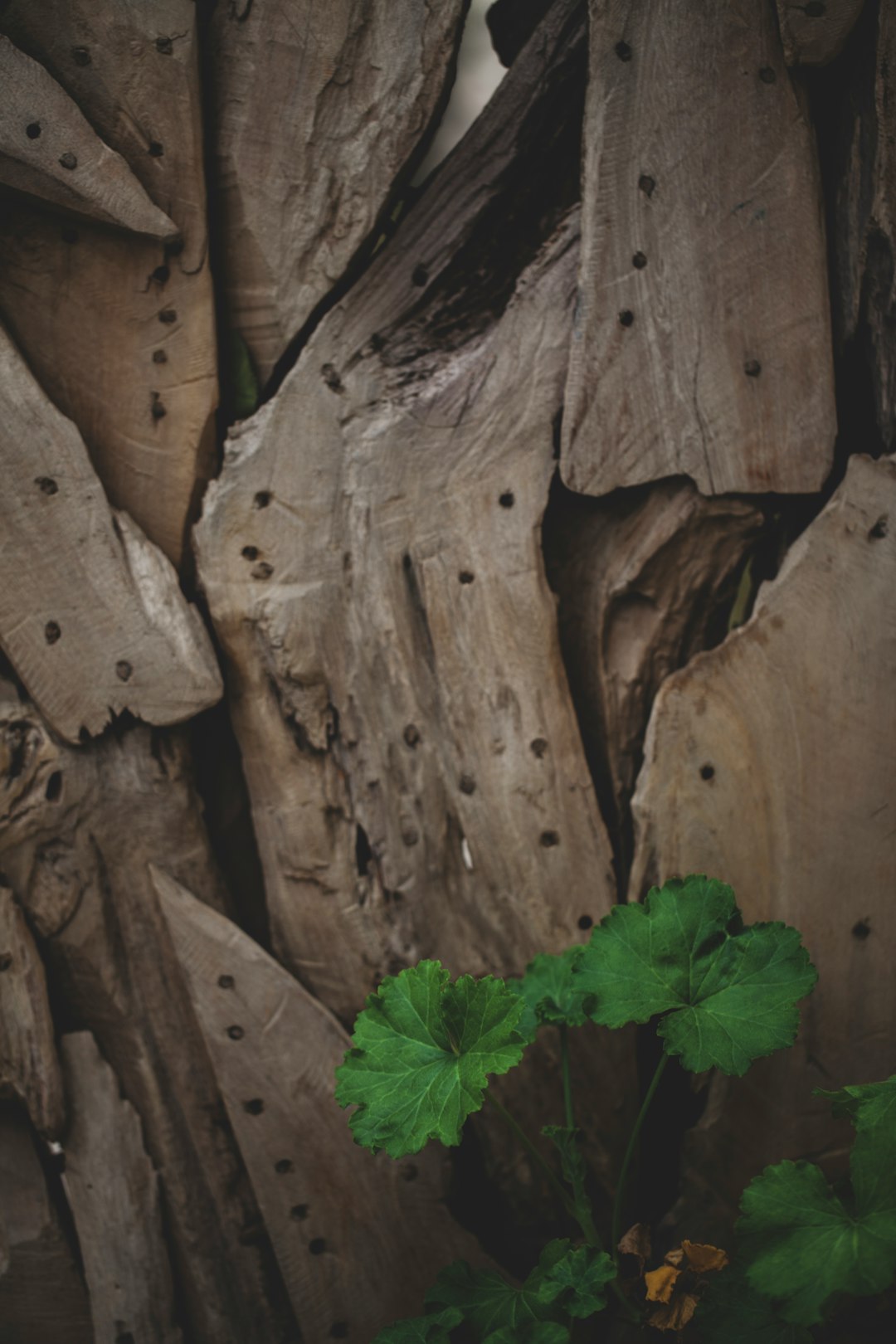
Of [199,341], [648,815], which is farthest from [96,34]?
[648,815]

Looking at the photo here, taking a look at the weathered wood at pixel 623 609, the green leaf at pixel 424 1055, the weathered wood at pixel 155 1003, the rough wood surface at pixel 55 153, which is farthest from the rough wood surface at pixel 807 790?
the rough wood surface at pixel 55 153

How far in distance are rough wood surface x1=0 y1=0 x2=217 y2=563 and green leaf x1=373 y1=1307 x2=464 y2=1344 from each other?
1.28m

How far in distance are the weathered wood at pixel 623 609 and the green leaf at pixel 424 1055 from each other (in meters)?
0.56

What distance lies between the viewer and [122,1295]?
5.56ft

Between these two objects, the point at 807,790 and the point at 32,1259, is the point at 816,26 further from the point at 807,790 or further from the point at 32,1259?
the point at 32,1259

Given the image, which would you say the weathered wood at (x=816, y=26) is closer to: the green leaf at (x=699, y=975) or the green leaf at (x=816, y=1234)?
the green leaf at (x=699, y=975)

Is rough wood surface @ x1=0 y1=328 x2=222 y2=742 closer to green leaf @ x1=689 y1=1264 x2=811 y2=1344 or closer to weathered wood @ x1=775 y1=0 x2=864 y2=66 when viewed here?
green leaf @ x1=689 y1=1264 x2=811 y2=1344

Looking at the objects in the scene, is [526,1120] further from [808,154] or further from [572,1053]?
[808,154]

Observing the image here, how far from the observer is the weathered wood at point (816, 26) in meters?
1.54

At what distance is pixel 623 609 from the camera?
1.80 m

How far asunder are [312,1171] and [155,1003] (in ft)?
1.35

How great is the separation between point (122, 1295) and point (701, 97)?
2293 millimetres

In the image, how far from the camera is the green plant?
1.18 meters

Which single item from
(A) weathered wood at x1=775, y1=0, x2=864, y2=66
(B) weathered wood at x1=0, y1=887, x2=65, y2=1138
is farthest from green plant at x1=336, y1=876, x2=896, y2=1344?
(A) weathered wood at x1=775, y1=0, x2=864, y2=66
